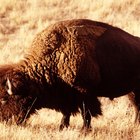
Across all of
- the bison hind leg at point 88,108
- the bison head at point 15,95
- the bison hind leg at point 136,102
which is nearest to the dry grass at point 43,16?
the bison hind leg at point 136,102

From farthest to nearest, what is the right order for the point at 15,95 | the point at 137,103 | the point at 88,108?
the point at 137,103, the point at 88,108, the point at 15,95

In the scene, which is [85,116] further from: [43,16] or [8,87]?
[43,16]

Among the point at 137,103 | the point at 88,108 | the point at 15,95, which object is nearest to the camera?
the point at 15,95

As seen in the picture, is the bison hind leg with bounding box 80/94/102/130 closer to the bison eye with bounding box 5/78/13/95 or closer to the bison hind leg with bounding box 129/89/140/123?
the bison eye with bounding box 5/78/13/95

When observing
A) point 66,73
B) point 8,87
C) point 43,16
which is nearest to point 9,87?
point 8,87

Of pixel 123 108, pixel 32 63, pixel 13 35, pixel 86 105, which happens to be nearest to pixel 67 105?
pixel 86 105

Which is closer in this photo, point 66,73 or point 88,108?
point 66,73

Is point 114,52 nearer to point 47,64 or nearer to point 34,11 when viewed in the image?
point 47,64

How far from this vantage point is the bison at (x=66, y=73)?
24.5ft

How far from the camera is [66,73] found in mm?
7438

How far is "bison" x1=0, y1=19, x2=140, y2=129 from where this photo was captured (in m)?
7.47

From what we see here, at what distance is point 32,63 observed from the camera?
7719 mm

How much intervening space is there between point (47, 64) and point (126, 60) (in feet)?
4.47

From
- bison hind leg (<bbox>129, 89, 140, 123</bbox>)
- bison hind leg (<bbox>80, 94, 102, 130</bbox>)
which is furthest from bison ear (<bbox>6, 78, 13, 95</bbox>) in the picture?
bison hind leg (<bbox>129, 89, 140, 123</bbox>)
